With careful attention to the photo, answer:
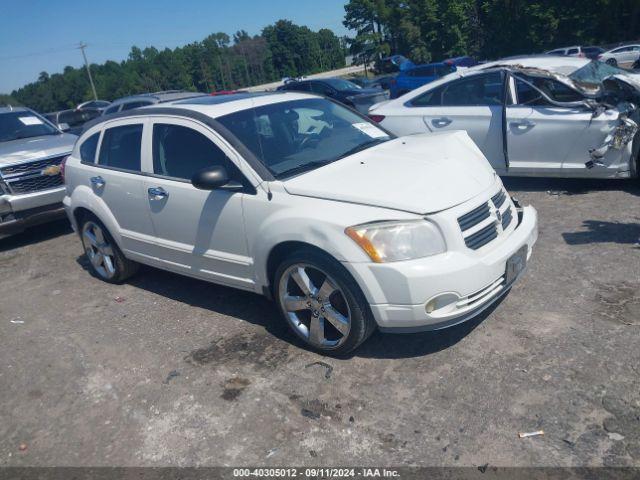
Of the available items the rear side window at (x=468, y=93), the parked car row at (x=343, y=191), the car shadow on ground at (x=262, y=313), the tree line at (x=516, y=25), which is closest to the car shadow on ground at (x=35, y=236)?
the car shadow on ground at (x=262, y=313)

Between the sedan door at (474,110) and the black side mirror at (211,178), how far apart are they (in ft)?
12.8

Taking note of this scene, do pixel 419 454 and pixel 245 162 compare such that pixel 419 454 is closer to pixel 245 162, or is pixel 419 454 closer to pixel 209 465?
pixel 209 465

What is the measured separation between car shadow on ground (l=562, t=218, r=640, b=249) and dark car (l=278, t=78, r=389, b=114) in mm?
10686

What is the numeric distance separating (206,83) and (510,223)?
4435 inches

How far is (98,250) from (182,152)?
188 cm

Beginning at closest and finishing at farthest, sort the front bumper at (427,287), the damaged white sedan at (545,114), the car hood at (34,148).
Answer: the front bumper at (427,287)
the damaged white sedan at (545,114)
the car hood at (34,148)

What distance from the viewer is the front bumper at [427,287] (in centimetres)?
318

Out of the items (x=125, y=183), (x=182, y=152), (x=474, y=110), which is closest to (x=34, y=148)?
(x=125, y=183)

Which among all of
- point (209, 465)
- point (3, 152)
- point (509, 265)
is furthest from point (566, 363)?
point (3, 152)

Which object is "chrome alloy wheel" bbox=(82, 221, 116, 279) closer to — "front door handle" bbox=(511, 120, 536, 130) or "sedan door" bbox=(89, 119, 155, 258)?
"sedan door" bbox=(89, 119, 155, 258)

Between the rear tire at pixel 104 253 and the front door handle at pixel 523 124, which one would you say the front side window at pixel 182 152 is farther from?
Answer: the front door handle at pixel 523 124

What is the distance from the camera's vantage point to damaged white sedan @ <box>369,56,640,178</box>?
5.93 meters

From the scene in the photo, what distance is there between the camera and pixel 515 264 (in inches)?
141

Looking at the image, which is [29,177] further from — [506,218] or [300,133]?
[506,218]
